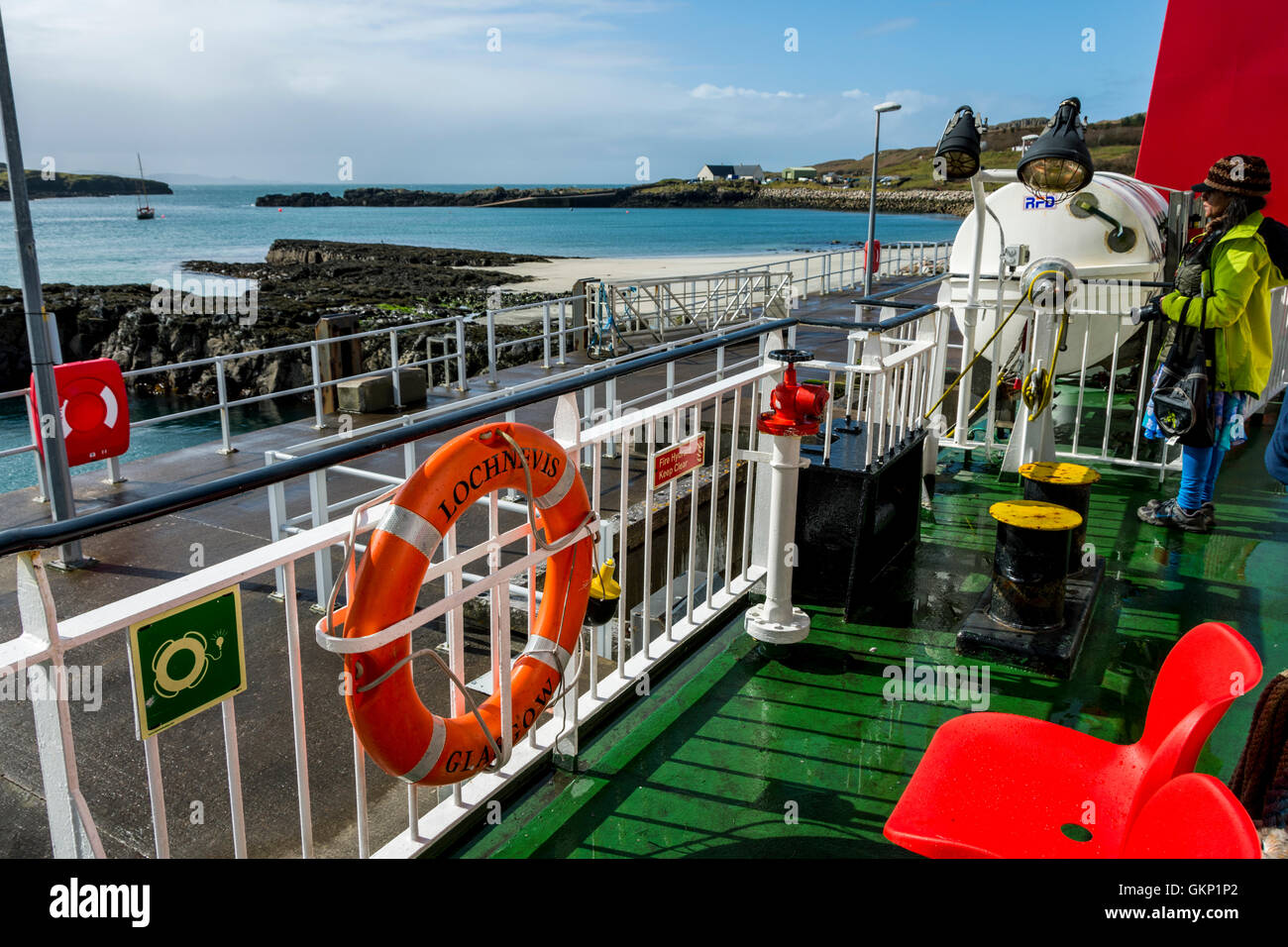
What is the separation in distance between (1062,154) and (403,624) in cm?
411

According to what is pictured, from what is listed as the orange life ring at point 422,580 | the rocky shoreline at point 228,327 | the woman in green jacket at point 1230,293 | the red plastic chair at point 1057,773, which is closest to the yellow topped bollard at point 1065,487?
the woman in green jacket at point 1230,293

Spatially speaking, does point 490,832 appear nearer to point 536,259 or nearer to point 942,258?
point 942,258

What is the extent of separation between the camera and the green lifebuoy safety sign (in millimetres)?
1862

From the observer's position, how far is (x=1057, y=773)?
97.7 inches

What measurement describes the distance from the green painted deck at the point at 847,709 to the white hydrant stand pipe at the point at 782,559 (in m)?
0.13

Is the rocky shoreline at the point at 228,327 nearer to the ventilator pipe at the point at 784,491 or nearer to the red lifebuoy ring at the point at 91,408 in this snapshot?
the red lifebuoy ring at the point at 91,408

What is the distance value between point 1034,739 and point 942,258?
39.2m

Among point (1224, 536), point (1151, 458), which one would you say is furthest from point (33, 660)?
point (1151, 458)

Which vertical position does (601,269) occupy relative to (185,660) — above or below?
below

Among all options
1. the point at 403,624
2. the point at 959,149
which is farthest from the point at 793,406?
the point at 959,149

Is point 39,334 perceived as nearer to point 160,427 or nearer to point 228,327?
point 160,427

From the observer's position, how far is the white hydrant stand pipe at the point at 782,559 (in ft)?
13.3

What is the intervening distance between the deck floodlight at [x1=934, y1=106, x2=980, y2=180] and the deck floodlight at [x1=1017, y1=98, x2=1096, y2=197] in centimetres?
60

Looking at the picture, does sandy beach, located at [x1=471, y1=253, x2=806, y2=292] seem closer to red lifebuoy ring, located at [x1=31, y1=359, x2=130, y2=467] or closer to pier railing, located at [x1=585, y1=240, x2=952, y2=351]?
pier railing, located at [x1=585, y1=240, x2=952, y2=351]
